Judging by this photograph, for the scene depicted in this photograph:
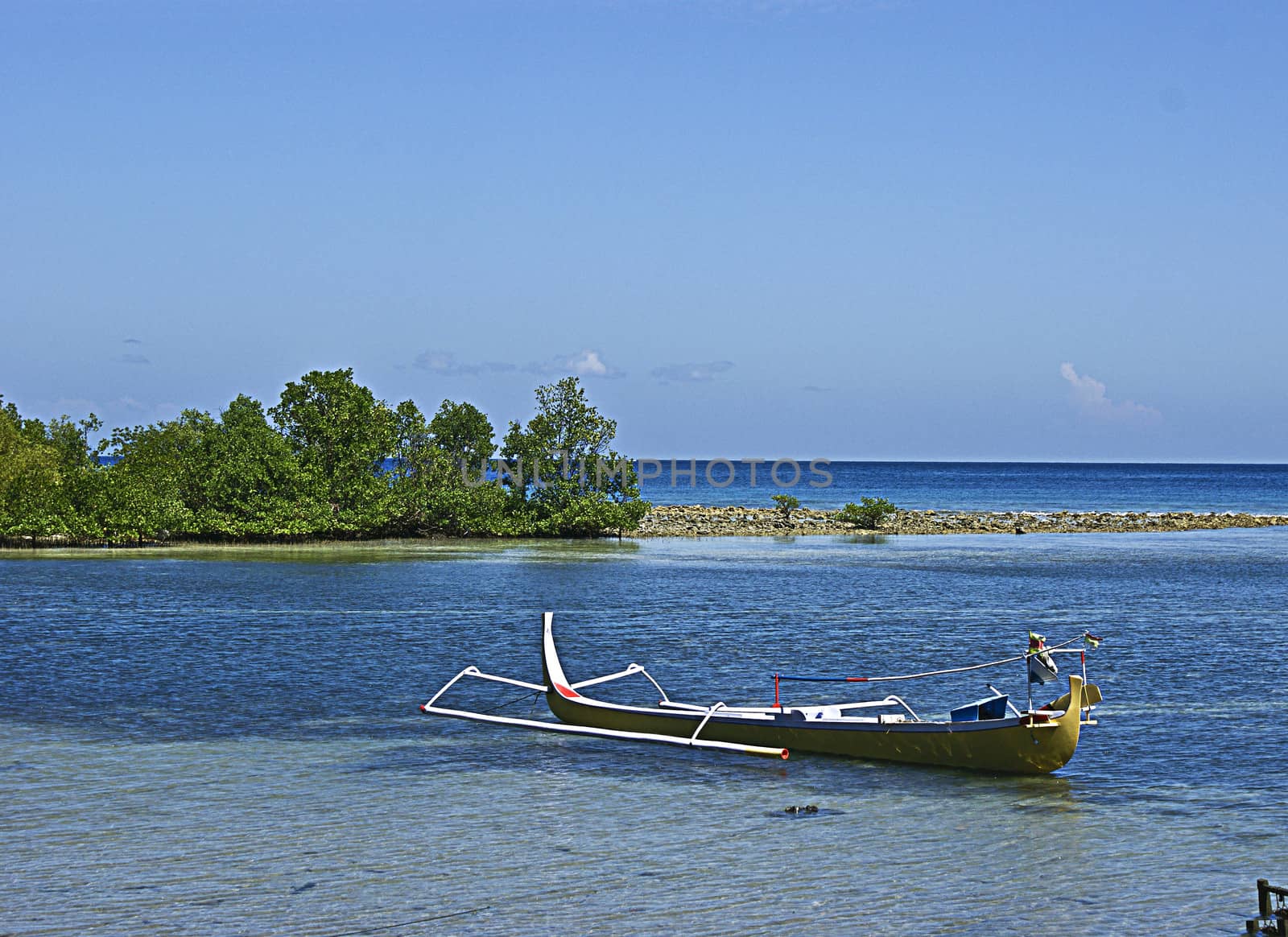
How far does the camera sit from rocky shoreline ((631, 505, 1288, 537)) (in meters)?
92.1

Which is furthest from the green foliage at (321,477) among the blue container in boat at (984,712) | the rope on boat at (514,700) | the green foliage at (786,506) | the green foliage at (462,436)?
the blue container in boat at (984,712)

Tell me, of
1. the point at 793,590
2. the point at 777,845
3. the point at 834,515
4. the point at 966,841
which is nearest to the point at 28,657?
the point at 777,845

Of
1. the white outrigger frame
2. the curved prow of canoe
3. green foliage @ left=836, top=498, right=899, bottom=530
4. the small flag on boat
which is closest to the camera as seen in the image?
the white outrigger frame

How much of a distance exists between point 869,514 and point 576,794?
78846 millimetres

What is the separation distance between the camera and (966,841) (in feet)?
54.0

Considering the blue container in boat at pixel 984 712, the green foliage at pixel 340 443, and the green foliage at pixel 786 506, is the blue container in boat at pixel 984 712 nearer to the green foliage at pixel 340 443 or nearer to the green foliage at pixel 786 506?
the green foliage at pixel 340 443

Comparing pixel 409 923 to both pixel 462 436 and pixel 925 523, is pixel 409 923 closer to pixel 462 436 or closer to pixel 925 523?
pixel 462 436

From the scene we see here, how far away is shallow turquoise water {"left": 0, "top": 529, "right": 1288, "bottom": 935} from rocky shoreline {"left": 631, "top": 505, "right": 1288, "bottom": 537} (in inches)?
1995

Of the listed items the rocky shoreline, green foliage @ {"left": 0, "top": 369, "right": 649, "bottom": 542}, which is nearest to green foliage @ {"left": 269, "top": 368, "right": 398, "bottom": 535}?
green foliage @ {"left": 0, "top": 369, "right": 649, "bottom": 542}

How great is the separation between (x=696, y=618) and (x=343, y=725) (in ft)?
62.1

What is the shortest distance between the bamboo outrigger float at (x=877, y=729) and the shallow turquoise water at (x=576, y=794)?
1.32ft

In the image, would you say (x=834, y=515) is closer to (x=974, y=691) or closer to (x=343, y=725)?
(x=974, y=691)

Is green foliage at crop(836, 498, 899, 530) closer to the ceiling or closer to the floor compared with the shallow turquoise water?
closer to the ceiling

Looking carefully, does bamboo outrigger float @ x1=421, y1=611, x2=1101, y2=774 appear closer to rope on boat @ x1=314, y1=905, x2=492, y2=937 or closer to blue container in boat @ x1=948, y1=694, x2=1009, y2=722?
blue container in boat @ x1=948, y1=694, x2=1009, y2=722
